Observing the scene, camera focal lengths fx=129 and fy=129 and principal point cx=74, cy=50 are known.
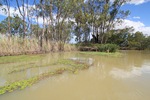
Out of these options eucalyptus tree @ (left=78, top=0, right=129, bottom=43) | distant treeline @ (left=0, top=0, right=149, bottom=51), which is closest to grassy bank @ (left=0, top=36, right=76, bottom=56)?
distant treeline @ (left=0, top=0, right=149, bottom=51)

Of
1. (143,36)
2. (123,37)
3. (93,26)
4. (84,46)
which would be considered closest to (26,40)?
(84,46)

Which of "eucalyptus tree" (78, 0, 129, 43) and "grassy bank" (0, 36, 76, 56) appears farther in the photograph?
"eucalyptus tree" (78, 0, 129, 43)

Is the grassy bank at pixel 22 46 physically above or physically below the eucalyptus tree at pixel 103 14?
below

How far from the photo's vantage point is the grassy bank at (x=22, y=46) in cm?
966

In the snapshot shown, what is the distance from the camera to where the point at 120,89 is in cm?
377

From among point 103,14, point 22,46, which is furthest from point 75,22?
point 22,46

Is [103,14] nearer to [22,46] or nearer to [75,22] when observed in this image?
[75,22]

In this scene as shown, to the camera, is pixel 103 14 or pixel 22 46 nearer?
pixel 22 46

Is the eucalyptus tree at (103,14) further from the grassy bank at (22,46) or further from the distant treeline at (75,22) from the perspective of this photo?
the grassy bank at (22,46)

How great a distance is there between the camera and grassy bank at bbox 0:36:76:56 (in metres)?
9.66

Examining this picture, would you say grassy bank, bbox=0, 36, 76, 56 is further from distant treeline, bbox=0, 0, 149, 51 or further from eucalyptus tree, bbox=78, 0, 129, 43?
eucalyptus tree, bbox=78, 0, 129, 43

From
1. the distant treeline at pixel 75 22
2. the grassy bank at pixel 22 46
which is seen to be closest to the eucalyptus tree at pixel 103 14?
the distant treeline at pixel 75 22

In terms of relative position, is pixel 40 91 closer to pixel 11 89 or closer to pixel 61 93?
pixel 61 93

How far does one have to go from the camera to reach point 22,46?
11312 millimetres
